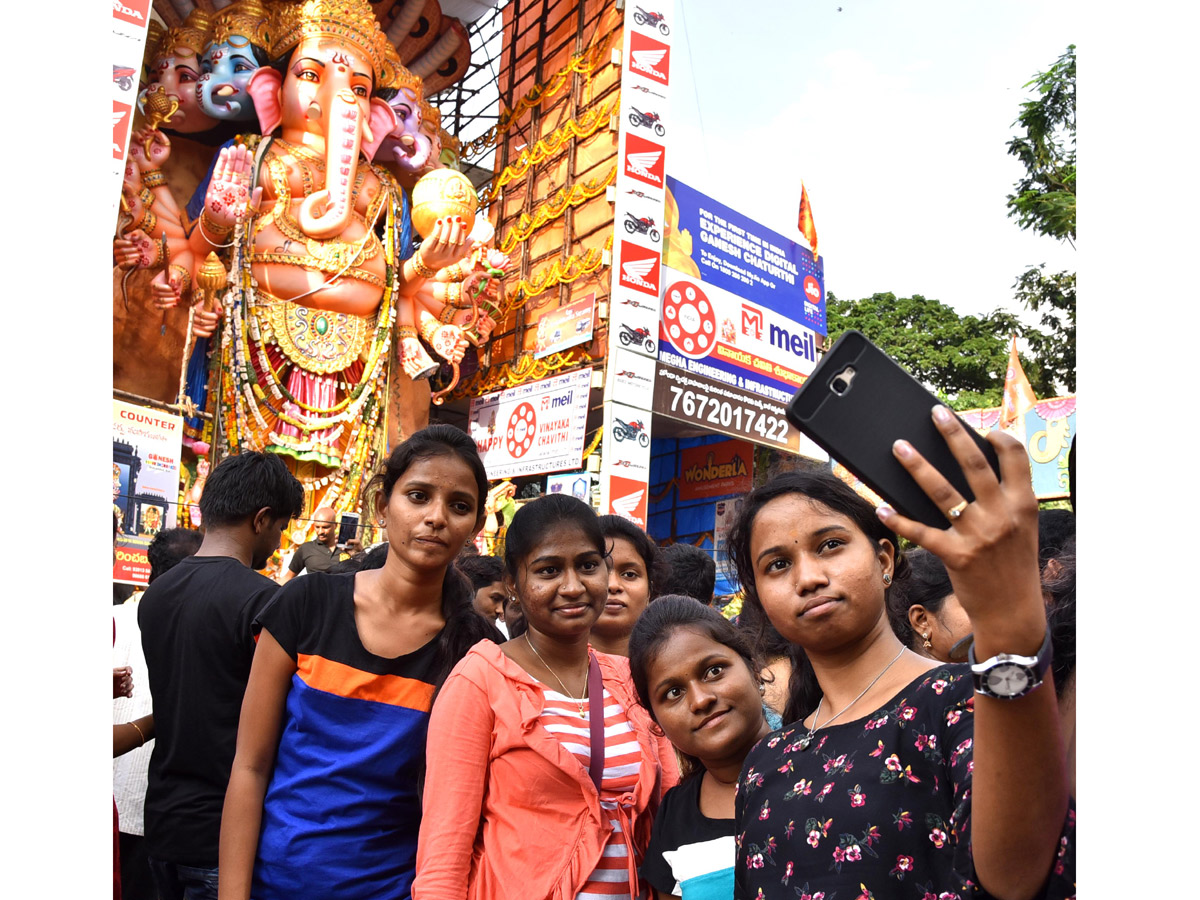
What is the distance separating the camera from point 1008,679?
39.4 inches

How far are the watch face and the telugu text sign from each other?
1140 cm

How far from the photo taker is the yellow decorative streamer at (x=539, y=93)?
46.3ft

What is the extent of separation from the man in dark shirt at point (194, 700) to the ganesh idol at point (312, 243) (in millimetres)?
9298

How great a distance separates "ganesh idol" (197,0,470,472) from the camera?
1158cm

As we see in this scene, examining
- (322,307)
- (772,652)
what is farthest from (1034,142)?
(772,652)

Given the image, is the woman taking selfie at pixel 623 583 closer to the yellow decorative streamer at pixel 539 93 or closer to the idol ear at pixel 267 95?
the idol ear at pixel 267 95

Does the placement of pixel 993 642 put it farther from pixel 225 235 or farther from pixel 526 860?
pixel 225 235

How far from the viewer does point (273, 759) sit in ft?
7.29

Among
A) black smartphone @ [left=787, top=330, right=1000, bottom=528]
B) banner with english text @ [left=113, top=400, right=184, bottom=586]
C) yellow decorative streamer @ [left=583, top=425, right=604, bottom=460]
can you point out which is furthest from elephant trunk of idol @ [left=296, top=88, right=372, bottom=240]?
black smartphone @ [left=787, top=330, right=1000, bottom=528]

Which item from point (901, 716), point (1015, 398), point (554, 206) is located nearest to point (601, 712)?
point (901, 716)

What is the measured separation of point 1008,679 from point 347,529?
10075mm

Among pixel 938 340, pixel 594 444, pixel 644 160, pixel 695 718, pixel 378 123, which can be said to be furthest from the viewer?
pixel 938 340

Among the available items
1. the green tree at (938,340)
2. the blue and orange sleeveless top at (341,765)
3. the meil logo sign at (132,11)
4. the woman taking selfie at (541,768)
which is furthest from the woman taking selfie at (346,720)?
the green tree at (938,340)

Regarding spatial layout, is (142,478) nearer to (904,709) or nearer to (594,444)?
(594,444)
